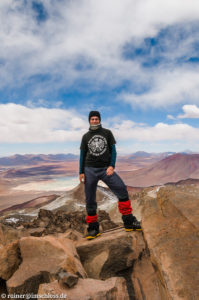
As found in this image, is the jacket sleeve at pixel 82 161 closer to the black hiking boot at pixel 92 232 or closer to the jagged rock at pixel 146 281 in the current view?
the black hiking boot at pixel 92 232

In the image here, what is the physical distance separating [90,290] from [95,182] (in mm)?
2092

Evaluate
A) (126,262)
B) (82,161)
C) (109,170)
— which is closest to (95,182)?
(109,170)

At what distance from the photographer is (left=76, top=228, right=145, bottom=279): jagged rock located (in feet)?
11.0

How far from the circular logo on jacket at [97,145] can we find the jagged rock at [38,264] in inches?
76.0

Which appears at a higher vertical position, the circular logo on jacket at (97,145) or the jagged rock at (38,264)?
the circular logo on jacket at (97,145)

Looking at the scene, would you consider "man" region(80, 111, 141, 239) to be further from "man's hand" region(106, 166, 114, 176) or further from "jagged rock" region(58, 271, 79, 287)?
"jagged rock" region(58, 271, 79, 287)

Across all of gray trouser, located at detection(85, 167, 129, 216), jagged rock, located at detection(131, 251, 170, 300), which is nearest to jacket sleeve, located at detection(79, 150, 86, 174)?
gray trouser, located at detection(85, 167, 129, 216)

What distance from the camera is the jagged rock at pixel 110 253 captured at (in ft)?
11.0

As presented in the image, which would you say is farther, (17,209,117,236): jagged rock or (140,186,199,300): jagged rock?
(17,209,117,236): jagged rock

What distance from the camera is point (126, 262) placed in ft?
11.1

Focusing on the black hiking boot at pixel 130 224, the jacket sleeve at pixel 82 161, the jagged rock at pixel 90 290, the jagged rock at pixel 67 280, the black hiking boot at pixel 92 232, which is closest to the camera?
the jagged rock at pixel 90 290

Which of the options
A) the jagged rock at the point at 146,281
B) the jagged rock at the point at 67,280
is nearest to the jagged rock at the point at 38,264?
the jagged rock at the point at 67,280

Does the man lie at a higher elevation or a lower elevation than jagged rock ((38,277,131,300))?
higher

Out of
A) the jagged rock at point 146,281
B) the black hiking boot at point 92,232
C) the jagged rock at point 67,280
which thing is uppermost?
the jagged rock at point 67,280
